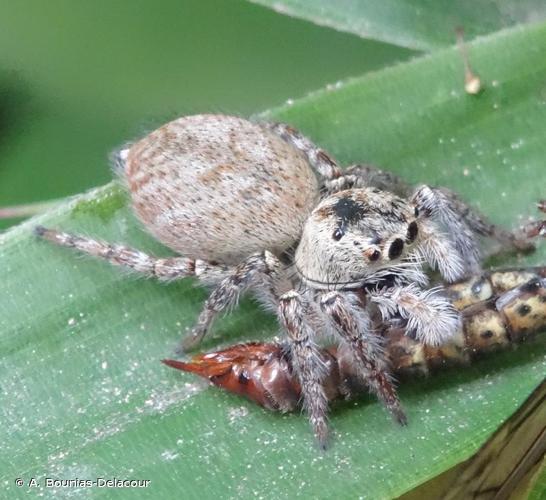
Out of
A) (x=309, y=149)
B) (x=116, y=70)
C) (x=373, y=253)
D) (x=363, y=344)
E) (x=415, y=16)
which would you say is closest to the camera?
(x=363, y=344)

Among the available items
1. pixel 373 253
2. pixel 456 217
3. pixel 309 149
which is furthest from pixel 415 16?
pixel 373 253

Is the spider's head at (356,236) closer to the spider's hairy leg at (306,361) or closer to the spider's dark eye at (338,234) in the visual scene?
the spider's dark eye at (338,234)

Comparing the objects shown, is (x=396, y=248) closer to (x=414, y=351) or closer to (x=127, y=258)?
→ (x=414, y=351)

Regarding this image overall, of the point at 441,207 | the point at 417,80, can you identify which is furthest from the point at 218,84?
the point at 441,207

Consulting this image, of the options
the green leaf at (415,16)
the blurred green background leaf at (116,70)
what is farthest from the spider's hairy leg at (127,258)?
the green leaf at (415,16)

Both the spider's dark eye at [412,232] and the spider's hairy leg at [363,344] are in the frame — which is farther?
the spider's dark eye at [412,232]

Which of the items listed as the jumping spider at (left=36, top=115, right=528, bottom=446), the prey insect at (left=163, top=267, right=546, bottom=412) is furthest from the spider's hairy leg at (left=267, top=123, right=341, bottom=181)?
the prey insect at (left=163, top=267, right=546, bottom=412)
